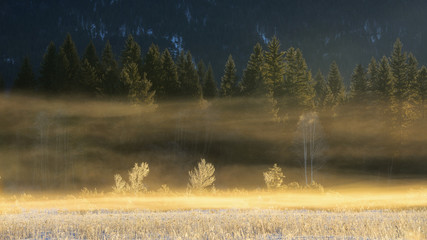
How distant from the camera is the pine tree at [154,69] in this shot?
5812 cm

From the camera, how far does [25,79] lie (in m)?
56.7

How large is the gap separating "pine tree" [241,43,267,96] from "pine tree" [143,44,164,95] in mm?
11826

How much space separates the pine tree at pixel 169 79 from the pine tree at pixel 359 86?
25983 mm

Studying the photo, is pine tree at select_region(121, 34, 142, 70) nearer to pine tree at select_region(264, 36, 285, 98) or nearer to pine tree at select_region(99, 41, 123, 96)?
pine tree at select_region(99, 41, 123, 96)

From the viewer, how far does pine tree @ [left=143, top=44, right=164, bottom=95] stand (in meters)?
58.1

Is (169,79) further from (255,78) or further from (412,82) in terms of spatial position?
(412,82)

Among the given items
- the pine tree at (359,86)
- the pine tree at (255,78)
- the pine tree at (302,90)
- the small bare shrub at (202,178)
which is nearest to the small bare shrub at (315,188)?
the small bare shrub at (202,178)

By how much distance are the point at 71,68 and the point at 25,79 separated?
20.8 ft

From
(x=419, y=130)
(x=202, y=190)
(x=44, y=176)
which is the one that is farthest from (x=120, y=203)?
(x=419, y=130)

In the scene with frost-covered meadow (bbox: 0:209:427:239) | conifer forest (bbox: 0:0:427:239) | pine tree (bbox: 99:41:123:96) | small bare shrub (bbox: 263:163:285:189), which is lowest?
frost-covered meadow (bbox: 0:209:427:239)

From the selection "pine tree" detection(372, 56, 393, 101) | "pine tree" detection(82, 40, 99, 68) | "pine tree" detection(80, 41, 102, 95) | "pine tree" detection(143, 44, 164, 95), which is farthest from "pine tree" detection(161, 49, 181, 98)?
"pine tree" detection(372, 56, 393, 101)

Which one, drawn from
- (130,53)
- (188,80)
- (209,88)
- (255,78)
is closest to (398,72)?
(255,78)

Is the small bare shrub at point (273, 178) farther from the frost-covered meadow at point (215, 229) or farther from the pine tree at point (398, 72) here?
the pine tree at point (398, 72)

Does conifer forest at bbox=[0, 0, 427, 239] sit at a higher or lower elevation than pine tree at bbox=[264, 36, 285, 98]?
lower
